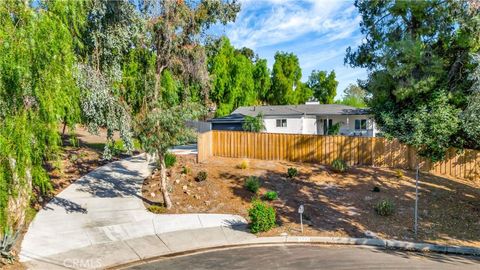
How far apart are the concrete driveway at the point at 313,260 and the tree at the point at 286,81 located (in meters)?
36.2

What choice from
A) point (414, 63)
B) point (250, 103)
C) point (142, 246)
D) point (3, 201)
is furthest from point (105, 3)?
point (250, 103)

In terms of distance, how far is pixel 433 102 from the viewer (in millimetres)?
10828

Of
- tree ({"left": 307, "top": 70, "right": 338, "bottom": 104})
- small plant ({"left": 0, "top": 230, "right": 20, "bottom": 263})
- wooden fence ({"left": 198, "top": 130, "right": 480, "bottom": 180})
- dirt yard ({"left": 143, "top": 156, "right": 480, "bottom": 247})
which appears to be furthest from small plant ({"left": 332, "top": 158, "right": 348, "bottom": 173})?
tree ({"left": 307, "top": 70, "right": 338, "bottom": 104})

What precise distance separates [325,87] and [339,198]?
124 ft

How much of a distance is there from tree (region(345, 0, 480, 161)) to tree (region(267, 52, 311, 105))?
109ft

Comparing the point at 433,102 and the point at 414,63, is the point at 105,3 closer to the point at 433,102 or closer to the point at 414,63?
the point at 414,63

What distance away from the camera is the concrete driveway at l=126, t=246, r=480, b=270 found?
9172mm

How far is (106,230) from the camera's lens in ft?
38.4

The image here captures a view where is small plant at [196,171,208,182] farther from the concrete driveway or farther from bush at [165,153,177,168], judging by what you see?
the concrete driveway

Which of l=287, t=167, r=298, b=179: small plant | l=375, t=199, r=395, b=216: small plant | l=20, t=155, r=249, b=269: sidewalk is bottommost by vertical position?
l=20, t=155, r=249, b=269: sidewalk

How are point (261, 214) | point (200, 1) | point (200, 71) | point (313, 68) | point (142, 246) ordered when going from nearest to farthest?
1. point (142, 246)
2. point (261, 214)
3. point (200, 1)
4. point (200, 71)
5. point (313, 68)

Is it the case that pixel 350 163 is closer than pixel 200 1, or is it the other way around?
pixel 200 1

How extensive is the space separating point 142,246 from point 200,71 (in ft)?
30.0

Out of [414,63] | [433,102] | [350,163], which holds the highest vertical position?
[414,63]
